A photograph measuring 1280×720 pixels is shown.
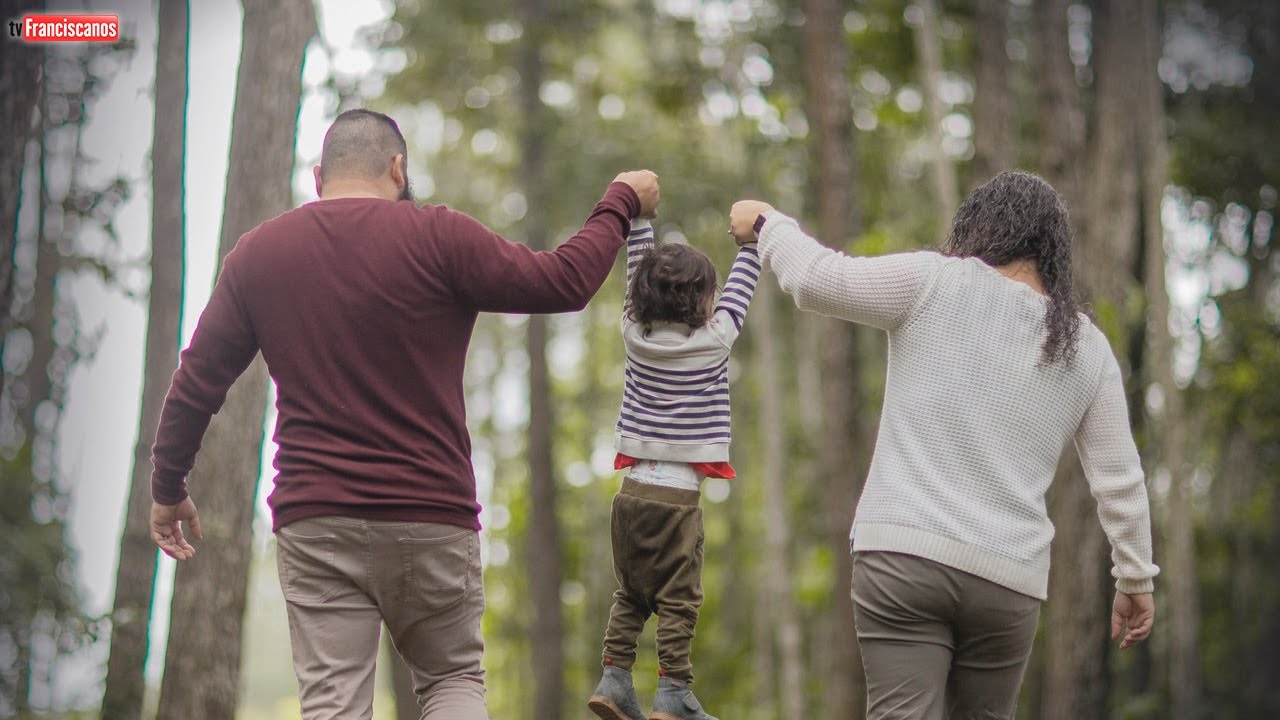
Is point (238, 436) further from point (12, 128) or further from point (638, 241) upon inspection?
point (638, 241)

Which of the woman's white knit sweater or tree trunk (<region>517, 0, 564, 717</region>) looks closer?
the woman's white knit sweater

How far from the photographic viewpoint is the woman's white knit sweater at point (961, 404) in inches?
136

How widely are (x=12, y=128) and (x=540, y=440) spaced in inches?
411

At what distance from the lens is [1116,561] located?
3850 millimetres

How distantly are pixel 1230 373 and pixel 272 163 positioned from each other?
13.1 meters

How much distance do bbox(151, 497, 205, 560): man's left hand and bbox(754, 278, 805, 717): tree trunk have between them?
42.4 feet

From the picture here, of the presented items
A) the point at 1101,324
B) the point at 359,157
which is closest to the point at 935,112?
the point at 1101,324

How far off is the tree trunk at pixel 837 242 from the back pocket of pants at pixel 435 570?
28.3 feet

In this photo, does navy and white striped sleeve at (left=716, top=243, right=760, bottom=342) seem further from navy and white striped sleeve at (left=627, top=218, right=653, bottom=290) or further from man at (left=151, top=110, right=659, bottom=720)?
man at (left=151, top=110, right=659, bottom=720)

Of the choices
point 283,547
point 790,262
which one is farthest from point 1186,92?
point 283,547

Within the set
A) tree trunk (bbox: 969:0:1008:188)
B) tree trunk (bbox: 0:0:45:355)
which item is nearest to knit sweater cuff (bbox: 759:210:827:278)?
tree trunk (bbox: 0:0:45:355)

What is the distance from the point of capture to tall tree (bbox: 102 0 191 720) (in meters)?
7.92

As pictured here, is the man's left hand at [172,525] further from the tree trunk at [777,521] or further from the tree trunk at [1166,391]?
the tree trunk at [777,521]

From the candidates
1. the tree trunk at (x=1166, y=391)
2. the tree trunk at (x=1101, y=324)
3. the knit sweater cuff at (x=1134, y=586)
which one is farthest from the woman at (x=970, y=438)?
the tree trunk at (x=1166, y=391)
